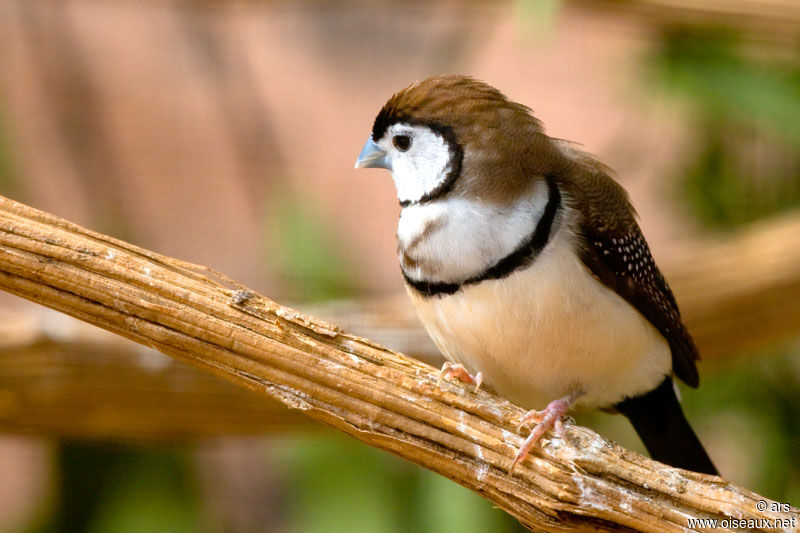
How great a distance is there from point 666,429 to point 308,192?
2.02 m

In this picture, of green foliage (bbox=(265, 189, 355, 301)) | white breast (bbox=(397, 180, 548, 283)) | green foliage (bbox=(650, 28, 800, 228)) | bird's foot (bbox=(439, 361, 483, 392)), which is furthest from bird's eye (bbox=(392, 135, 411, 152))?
green foliage (bbox=(650, 28, 800, 228))

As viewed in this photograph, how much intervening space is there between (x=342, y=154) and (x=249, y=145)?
440mm

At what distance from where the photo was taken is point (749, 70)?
316cm

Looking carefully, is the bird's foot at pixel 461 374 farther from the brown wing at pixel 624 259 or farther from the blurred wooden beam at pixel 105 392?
the blurred wooden beam at pixel 105 392

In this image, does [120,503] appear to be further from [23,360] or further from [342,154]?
[342,154]

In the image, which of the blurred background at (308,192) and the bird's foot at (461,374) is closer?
the bird's foot at (461,374)

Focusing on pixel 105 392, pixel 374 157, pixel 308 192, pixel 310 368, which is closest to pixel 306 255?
pixel 308 192

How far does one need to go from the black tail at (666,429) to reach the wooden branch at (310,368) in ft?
2.06

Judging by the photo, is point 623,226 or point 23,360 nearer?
point 623,226

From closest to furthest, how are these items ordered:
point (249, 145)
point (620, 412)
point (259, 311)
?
point (259, 311) → point (620, 412) → point (249, 145)

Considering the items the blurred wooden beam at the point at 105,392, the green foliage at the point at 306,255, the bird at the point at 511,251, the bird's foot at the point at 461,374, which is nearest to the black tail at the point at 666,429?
the bird at the point at 511,251

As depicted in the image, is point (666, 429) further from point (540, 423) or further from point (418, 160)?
point (418, 160)

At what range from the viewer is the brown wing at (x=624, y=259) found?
186 cm

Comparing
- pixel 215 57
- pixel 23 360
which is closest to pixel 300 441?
pixel 23 360
